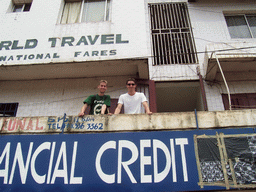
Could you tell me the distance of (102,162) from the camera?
3385 millimetres

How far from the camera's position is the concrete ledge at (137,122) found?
11.8ft

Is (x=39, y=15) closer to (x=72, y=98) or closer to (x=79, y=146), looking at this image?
(x=72, y=98)

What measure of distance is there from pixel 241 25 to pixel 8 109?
363 inches

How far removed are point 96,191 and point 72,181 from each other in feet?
1.50

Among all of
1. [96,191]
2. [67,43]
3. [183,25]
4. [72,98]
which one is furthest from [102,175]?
[183,25]

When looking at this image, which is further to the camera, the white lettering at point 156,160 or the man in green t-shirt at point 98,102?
the man in green t-shirt at point 98,102

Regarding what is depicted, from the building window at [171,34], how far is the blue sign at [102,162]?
4.03m

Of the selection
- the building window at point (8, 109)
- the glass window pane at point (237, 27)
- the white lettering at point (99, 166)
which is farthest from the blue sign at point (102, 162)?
the glass window pane at point (237, 27)

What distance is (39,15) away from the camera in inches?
266

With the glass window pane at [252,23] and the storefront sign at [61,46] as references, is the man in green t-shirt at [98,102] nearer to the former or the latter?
the storefront sign at [61,46]

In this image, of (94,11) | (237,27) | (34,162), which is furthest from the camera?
(237,27)

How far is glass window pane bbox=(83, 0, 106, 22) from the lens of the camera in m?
6.99

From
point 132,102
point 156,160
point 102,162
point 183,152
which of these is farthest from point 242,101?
point 102,162

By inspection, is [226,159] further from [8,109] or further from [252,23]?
[8,109]
